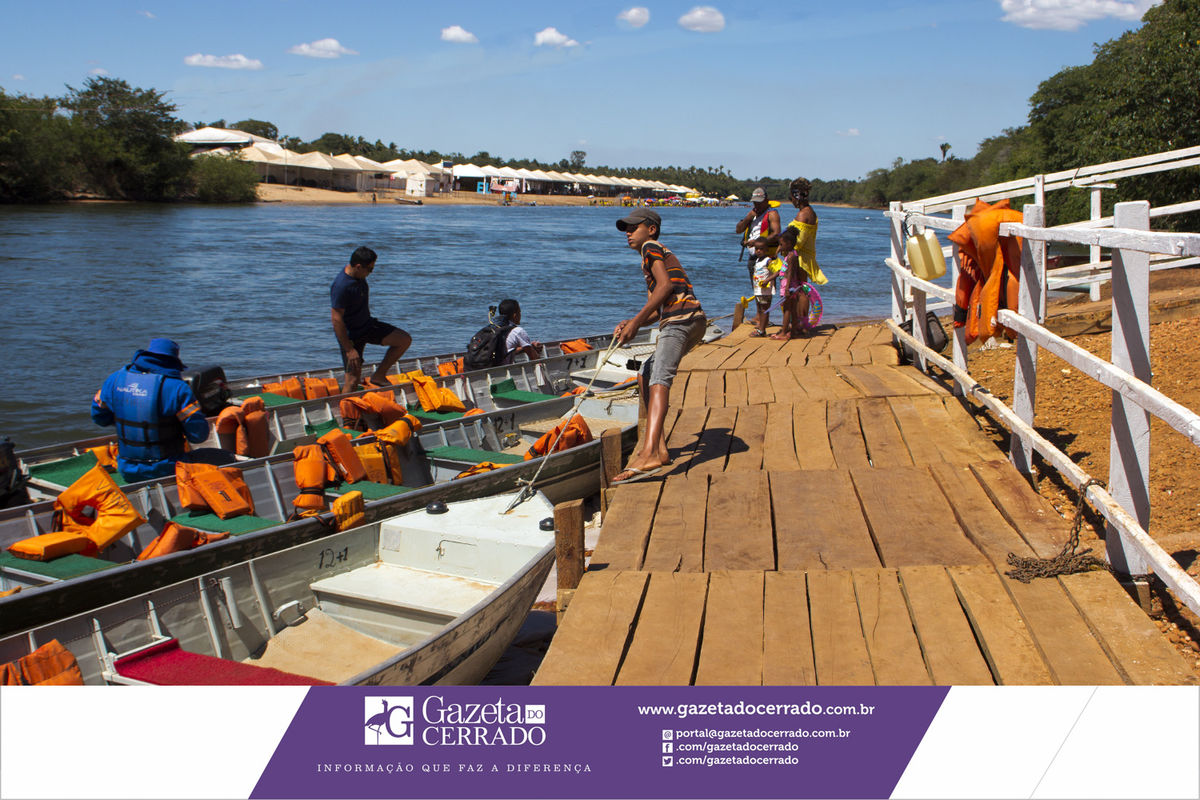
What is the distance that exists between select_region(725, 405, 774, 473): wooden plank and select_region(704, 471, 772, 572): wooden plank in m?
0.30

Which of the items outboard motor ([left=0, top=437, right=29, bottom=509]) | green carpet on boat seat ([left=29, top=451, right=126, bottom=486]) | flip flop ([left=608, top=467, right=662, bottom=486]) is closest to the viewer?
flip flop ([left=608, top=467, right=662, bottom=486])

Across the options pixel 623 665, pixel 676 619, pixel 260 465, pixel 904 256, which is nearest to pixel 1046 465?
pixel 676 619

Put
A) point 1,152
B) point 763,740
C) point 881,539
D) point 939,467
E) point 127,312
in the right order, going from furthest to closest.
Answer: point 1,152 → point 127,312 → point 939,467 → point 881,539 → point 763,740

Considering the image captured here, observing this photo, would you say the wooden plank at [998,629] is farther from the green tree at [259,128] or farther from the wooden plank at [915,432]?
the green tree at [259,128]

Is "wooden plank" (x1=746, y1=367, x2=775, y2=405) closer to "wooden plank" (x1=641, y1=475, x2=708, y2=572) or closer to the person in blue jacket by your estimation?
"wooden plank" (x1=641, y1=475, x2=708, y2=572)

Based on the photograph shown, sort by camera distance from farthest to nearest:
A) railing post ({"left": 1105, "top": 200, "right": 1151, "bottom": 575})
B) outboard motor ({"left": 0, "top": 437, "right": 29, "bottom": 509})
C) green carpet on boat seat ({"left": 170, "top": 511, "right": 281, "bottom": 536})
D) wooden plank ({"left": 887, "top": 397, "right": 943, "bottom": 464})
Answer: outboard motor ({"left": 0, "top": 437, "right": 29, "bottom": 509}) < green carpet on boat seat ({"left": 170, "top": 511, "right": 281, "bottom": 536}) < wooden plank ({"left": 887, "top": 397, "right": 943, "bottom": 464}) < railing post ({"left": 1105, "top": 200, "right": 1151, "bottom": 575})

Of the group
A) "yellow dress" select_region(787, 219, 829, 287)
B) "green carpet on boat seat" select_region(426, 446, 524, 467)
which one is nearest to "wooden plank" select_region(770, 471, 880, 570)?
"green carpet on boat seat" select_region(426, 446, 524, 467)

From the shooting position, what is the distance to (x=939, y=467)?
5.57m

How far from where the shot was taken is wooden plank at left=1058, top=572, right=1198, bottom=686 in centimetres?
322

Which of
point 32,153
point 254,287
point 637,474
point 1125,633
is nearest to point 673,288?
point 637,474

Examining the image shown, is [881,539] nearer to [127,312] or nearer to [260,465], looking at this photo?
[260,465]

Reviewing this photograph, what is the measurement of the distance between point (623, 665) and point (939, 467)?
289 centimetres

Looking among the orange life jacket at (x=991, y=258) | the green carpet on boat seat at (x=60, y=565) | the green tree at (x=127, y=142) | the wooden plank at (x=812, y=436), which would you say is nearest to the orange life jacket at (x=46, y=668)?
the green carpet on boat seat at (x=60, y=565)

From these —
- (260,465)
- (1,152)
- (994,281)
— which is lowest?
(260,465)
